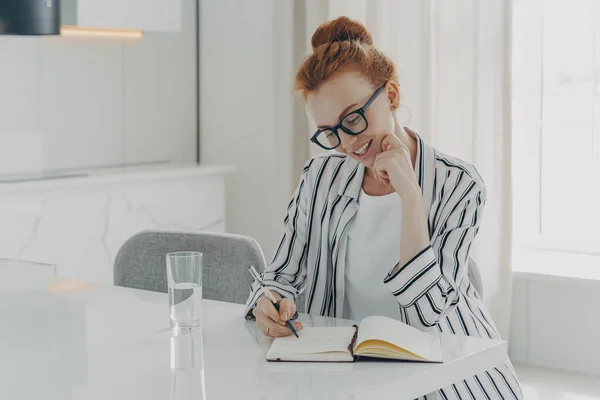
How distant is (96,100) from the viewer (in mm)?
3713

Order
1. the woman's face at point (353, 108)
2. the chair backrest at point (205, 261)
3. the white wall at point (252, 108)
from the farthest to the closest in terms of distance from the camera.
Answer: the white wall at point (252, 108) < the chair backrest at point (205, 261) < the woman's face at point (353, 108)

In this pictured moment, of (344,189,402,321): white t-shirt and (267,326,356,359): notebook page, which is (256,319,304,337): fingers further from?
(344,189,402,321): white t-shirt

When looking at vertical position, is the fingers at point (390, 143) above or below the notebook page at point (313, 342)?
above

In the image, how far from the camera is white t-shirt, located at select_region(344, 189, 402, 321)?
1.89m

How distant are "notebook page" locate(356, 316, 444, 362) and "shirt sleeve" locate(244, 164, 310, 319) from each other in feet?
1.39

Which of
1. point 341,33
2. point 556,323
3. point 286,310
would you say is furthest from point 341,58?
point 556,323

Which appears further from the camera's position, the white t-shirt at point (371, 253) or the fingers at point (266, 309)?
the white t-shirt at point (371, 253)

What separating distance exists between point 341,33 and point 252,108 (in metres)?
2.15

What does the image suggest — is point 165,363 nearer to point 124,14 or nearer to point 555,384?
point 555,384

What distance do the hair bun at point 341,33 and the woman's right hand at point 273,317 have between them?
595 mm

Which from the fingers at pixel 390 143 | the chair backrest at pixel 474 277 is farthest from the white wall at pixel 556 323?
the fingers at pixel 390 143

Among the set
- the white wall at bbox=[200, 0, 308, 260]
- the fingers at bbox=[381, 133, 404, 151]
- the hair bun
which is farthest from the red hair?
the white wall at bbox=[200, 0, 308, 260]

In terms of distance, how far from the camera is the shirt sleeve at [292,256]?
193 cm

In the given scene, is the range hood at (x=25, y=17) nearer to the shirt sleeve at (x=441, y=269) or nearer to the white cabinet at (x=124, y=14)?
the white cabinet at (x=124, y=14)
